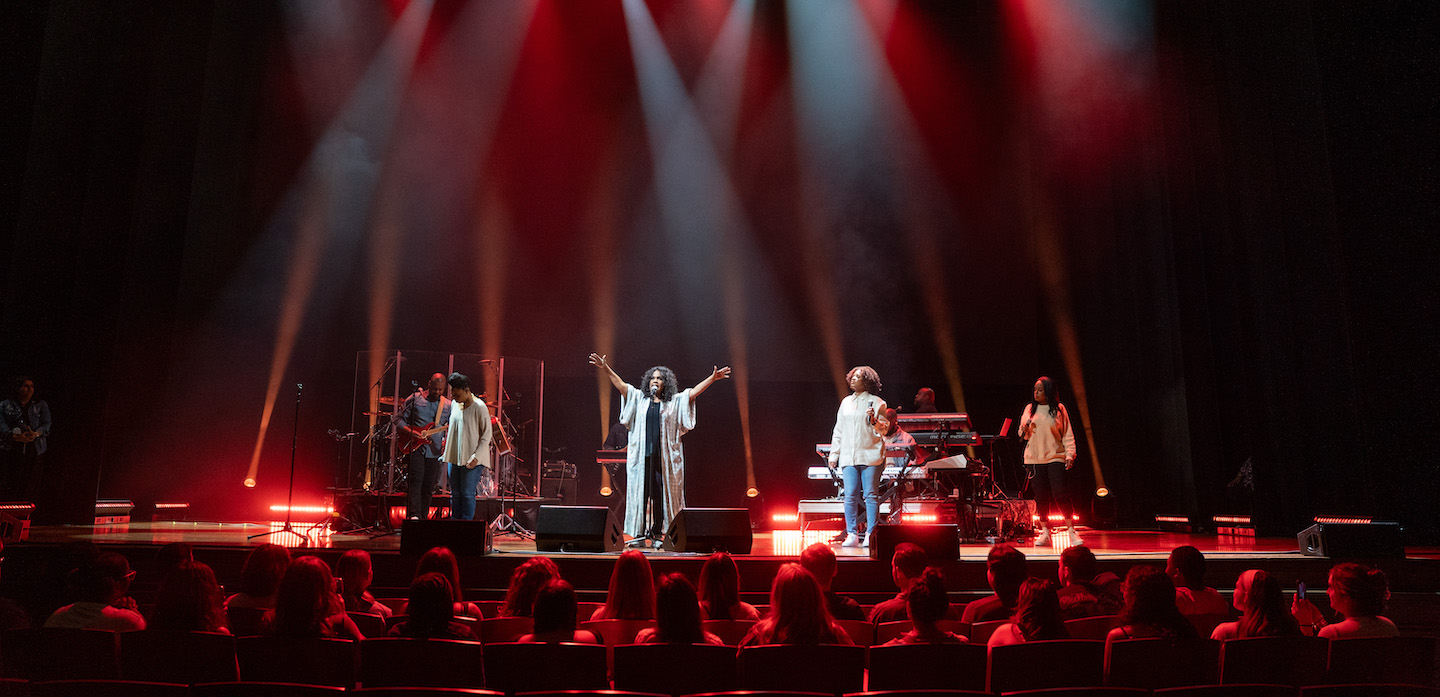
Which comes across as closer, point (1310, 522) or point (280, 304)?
point (1310, 522)

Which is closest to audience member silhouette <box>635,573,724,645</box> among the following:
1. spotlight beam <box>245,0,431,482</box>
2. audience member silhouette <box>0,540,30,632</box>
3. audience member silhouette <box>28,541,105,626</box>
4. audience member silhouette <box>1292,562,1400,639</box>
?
audience member silhouette <box>28,541,105,626</box>

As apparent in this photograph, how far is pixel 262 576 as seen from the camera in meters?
4.00

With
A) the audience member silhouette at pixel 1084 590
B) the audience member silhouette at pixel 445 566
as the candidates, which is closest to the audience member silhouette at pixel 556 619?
the audience member silhouette at pixel 445 566

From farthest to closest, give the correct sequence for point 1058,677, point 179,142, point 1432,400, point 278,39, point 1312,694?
point 278,39
point 179,142
point 1432,400
point 1058,677
point 1312,694

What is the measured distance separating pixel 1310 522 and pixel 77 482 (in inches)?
465

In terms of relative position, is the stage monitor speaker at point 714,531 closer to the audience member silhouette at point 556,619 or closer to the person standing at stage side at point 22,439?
the audience member silhouette at point 556,619

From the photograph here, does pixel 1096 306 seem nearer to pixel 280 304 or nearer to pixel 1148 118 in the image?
pixel 1148 118

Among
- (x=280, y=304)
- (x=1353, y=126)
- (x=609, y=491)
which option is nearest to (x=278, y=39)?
(x=280, y=304)

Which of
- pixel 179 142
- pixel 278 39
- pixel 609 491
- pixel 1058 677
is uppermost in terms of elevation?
pixel 278 39

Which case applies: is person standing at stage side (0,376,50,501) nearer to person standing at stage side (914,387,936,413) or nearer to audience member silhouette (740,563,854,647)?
audience member silhouette (740,563,854,647)

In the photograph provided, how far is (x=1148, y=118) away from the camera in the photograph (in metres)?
11.1

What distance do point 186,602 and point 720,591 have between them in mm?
2136

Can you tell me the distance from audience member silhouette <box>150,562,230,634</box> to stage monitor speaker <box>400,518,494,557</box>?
9.14 feet

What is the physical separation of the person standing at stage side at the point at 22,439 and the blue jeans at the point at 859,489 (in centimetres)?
783
